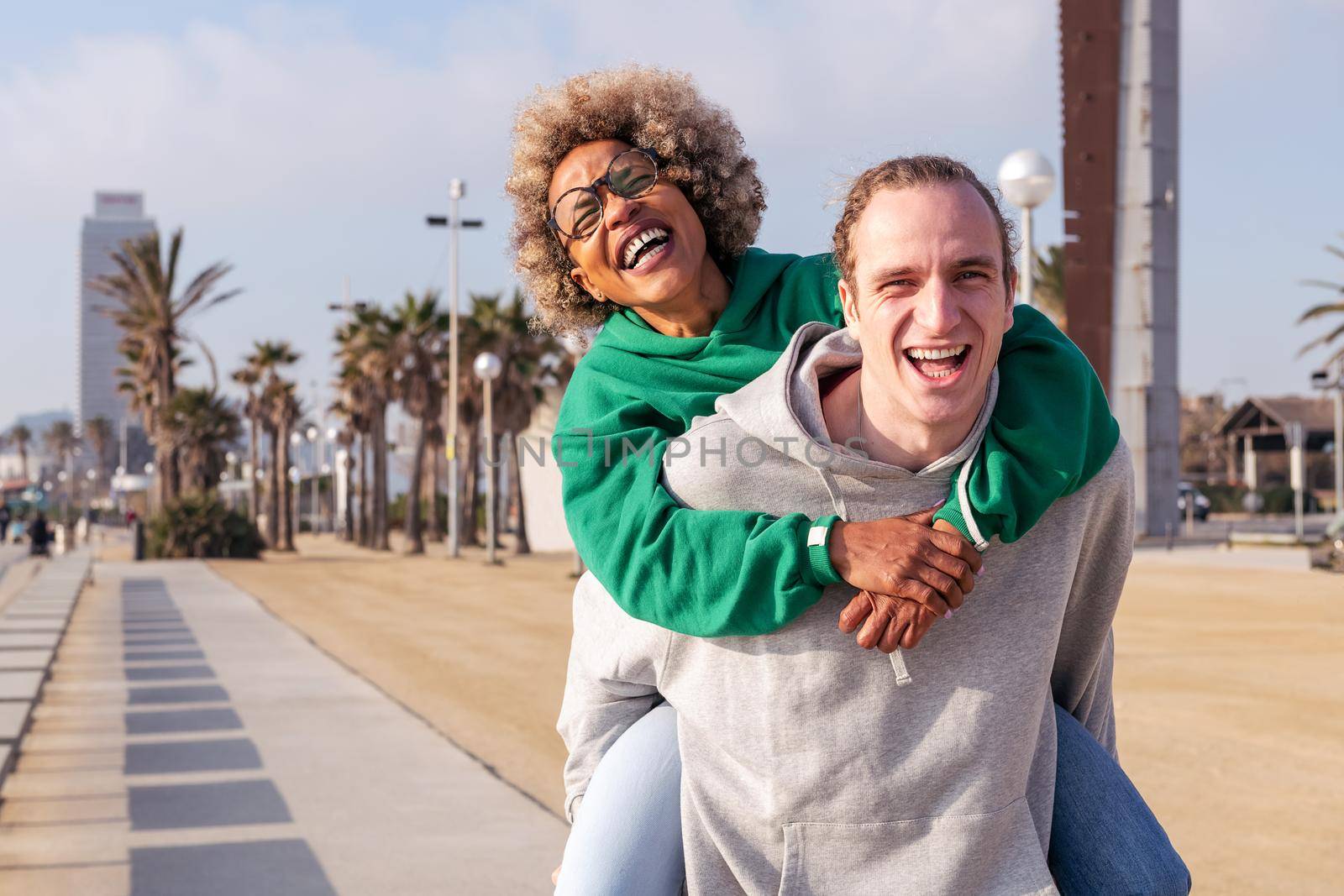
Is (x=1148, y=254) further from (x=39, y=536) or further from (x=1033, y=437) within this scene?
(x=1033, y=437)

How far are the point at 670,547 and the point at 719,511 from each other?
0.08 meters

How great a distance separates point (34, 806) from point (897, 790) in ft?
19.7

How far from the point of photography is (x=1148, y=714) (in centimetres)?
905

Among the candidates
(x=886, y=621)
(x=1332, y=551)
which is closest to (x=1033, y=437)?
(x=886, y=621)

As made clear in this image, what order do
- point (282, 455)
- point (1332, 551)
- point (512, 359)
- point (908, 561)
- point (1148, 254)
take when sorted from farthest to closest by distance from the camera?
point (282, 455), point (512, 359), point (1148, 254), point (1332, 551), point (908, 561)

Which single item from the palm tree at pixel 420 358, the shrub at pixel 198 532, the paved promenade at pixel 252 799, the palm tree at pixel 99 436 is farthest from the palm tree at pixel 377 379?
the palm tree at pixel 99 436

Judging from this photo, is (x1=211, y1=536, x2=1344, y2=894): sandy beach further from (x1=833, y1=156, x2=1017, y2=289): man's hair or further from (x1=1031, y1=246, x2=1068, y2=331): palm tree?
(x1=1031, y1=246, x2=1068, y2=331): palm tree

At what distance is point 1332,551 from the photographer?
2097 cm

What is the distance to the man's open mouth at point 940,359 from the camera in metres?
1.82

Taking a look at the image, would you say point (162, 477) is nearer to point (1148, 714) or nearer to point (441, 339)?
point (441, 339)

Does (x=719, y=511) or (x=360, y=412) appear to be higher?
(x=360, y=412)

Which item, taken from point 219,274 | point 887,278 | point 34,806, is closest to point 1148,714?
point 34,806

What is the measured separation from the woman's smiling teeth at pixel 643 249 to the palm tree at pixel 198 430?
4213cm

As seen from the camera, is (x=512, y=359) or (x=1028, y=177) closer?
(x=1028, y=177)
